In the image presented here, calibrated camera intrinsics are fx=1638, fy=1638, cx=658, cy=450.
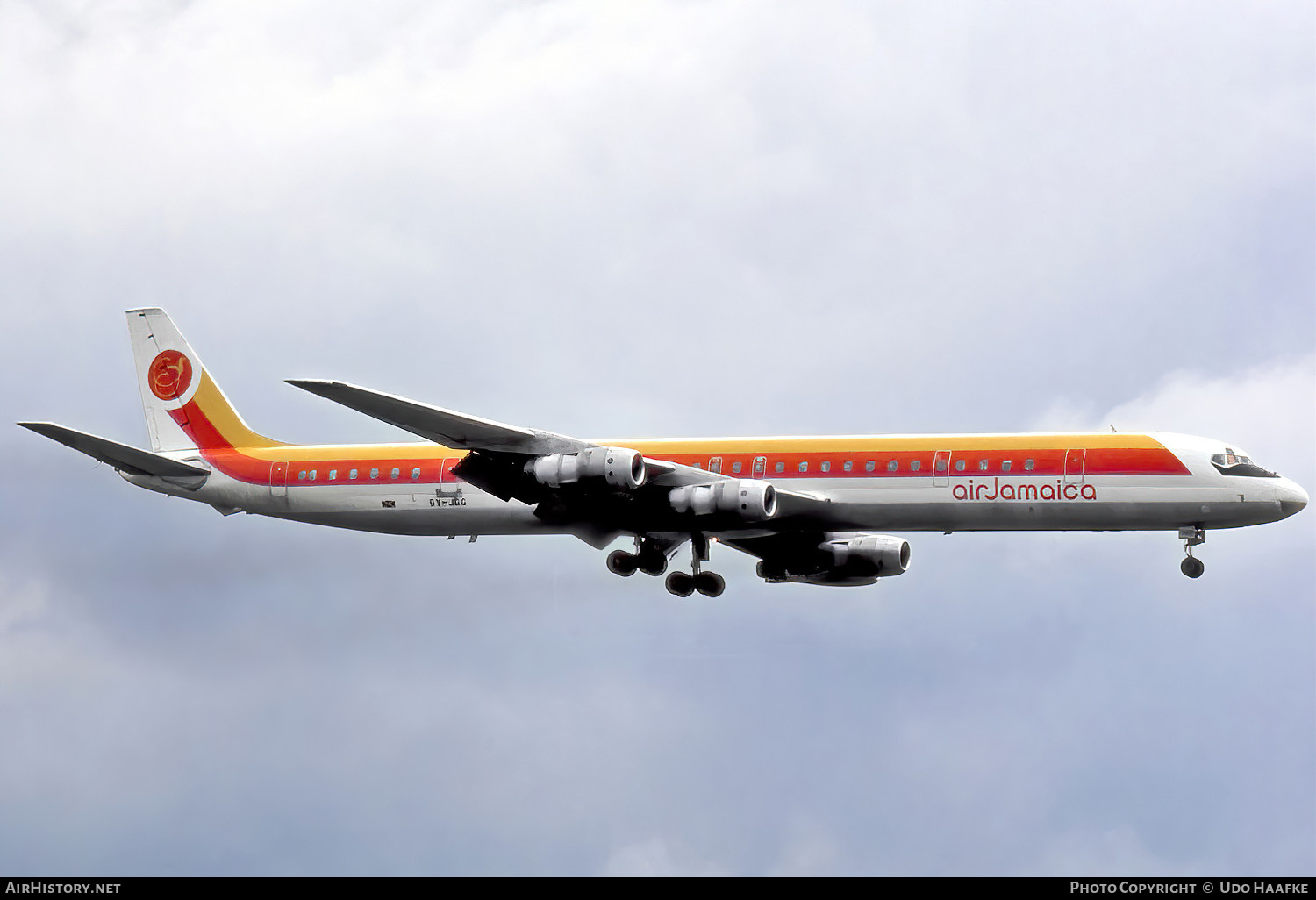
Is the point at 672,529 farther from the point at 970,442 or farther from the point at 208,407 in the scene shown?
the point at 208,407

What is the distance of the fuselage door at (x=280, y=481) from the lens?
63.1 metres

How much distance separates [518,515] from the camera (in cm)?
5950

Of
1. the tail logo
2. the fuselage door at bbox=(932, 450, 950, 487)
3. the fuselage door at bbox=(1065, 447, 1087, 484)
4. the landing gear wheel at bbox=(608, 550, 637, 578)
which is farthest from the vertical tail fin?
the fuselage door at bbox=(1065, 447, 1087, 484)

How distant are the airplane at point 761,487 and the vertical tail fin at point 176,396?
3.80 metres

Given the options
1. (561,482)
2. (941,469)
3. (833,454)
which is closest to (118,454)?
(561,482)

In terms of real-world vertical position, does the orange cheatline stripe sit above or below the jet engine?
above

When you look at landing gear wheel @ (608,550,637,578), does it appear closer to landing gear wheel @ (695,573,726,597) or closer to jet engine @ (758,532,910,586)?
landing gear wheel @ (695,573,726,597)

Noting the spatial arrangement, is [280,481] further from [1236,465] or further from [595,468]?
[1236,465]

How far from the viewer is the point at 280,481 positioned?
63.2 m

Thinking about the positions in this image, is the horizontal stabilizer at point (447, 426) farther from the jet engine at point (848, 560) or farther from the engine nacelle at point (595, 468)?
the jet engine at point (848, 560)

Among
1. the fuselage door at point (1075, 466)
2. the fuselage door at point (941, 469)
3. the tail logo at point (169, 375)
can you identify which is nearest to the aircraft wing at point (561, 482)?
the fuselage door at point (941, 469)

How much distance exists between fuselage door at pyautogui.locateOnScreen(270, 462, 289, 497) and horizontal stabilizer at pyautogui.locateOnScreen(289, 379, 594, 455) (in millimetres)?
10748

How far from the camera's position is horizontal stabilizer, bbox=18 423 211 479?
55.7 meters

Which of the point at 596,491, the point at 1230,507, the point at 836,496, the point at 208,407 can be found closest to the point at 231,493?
the point at 208,407
